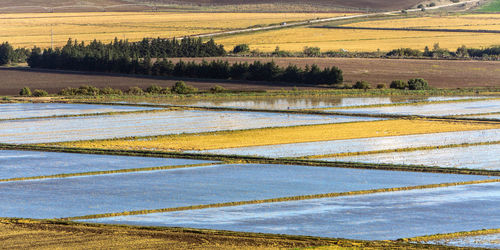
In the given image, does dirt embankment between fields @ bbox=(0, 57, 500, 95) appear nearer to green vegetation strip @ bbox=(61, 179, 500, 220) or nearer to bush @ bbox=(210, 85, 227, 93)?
bush @ bbox=(210, 85, 227, 93)

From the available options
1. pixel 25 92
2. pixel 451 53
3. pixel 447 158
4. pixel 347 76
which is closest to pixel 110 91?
pixel 25 92

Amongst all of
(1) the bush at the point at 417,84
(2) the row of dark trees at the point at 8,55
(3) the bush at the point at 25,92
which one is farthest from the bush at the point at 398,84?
(2) the row of dark trees at the point at 8,55

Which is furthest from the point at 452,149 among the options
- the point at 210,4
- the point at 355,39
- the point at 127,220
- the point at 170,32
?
the point at 210,4

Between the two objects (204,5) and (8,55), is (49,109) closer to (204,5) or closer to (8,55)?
(8,55)

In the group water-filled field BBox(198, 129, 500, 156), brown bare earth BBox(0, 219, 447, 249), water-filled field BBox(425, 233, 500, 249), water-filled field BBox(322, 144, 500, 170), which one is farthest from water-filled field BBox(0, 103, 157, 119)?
water-filled field BBox(425, 233, 500, 249)

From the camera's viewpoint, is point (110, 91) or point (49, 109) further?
point (110, 91)

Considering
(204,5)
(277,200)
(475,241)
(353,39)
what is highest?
(204,5)

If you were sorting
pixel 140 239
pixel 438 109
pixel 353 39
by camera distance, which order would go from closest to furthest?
pixel 140 239, pixel 438 109, pixel 353 39

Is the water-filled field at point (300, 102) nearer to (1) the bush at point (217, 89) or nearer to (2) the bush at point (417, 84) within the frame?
(1) the bush at point (217, 89)
